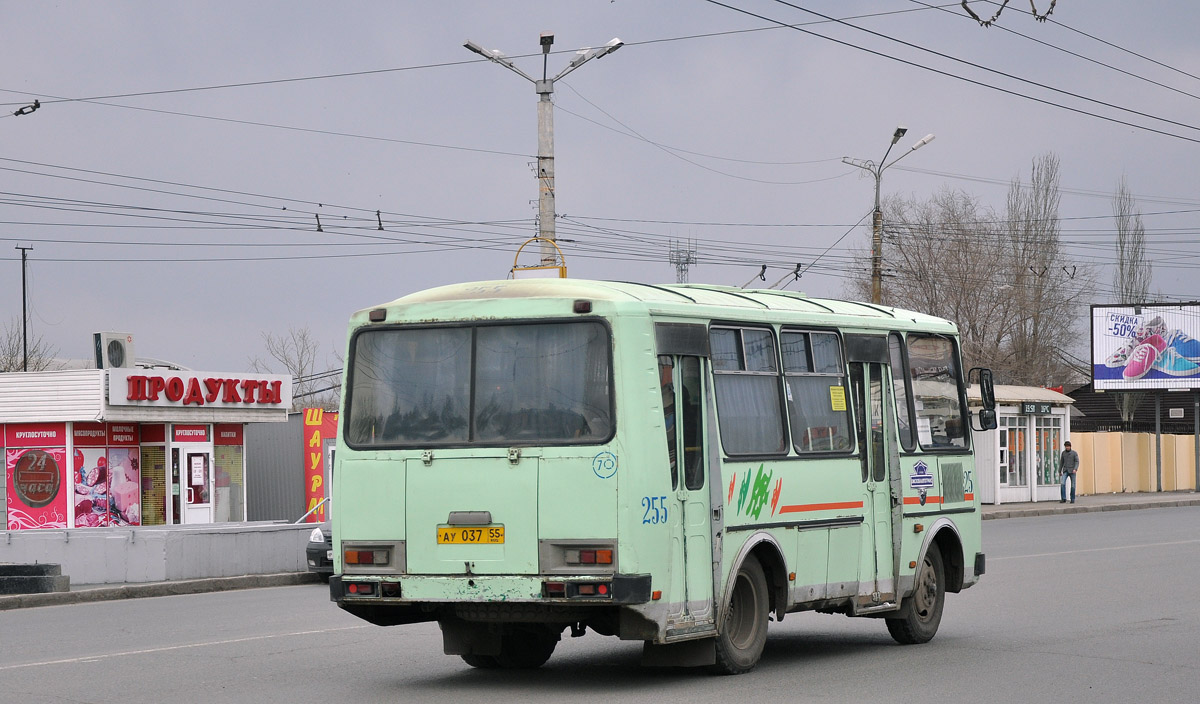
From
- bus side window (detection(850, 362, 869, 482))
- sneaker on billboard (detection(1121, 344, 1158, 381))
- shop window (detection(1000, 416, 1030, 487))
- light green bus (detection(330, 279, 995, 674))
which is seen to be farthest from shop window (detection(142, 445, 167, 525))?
sneaker on billboard (detection(1121, 344, 1158, 381))

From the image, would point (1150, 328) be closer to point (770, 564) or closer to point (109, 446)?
point (109, 446)

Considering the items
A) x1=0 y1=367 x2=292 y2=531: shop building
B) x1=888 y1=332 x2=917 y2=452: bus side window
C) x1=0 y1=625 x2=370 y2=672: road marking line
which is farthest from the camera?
x1=0 y1=367 x2=292 y2=531: shop building

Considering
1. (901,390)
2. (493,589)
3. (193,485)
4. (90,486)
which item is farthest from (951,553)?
(193,485)

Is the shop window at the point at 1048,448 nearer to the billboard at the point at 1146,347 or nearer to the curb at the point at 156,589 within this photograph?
the billboard at the point at 1146,347

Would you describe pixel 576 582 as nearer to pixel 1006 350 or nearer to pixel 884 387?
pixel 884 387

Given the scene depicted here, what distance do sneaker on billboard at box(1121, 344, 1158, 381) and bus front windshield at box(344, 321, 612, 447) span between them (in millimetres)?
48522

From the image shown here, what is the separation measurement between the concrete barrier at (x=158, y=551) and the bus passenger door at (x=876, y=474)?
12.0 metres

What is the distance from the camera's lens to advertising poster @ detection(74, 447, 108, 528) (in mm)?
33219

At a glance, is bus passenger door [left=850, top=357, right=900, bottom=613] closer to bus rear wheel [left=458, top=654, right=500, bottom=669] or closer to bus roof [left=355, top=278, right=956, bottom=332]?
bus roof [left=355, top=278, right=956, bottom=332]

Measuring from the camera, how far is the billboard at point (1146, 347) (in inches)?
2109

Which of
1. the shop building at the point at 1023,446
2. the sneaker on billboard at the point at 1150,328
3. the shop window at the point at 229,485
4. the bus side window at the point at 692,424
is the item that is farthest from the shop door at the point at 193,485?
the sneaker on billboard at the point at 1150,328

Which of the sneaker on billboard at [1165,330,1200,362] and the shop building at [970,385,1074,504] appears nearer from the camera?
the shop building at [970,385,1074,504]

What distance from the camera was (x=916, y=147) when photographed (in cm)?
3444

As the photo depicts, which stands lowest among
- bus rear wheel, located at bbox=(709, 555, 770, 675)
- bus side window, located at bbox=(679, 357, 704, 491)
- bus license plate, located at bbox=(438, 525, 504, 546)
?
bus rear wheel, located at bbox=(709, 555, 770, 675)
